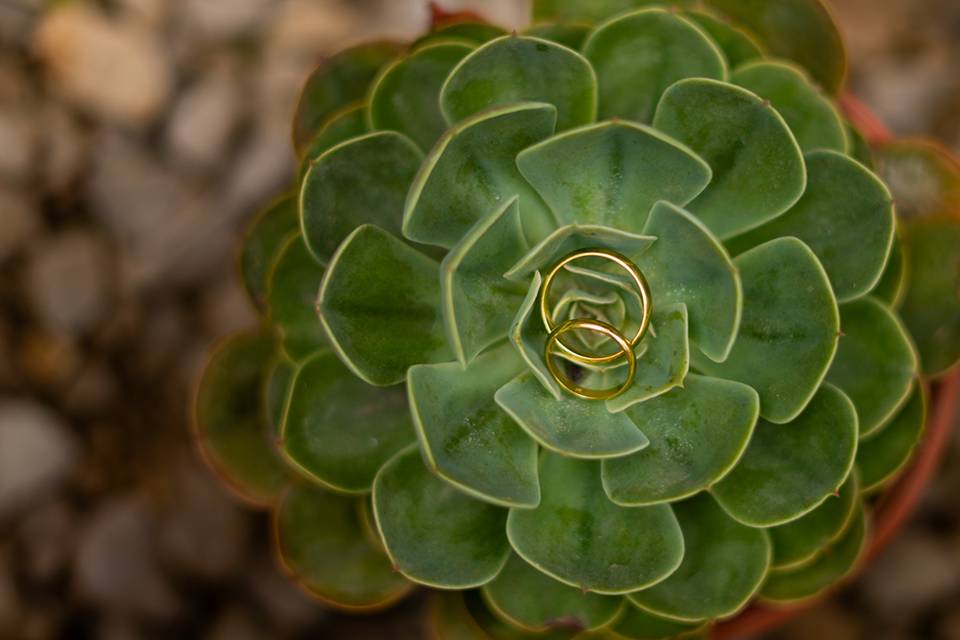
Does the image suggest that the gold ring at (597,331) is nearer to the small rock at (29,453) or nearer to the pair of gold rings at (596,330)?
the pair of gold rings at (596,330)

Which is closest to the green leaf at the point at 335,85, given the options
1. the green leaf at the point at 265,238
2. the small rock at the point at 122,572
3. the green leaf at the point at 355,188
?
the green leaf at the point at 265,238

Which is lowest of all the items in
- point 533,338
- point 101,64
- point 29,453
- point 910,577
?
point 910,577

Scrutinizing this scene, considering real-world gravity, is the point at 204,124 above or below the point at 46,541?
above

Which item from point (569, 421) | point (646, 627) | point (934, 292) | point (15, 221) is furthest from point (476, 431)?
point (15, 221)

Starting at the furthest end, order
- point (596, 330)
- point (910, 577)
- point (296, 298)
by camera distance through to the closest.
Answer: point (910, 577)
point (296, 298)
point (596, 330)

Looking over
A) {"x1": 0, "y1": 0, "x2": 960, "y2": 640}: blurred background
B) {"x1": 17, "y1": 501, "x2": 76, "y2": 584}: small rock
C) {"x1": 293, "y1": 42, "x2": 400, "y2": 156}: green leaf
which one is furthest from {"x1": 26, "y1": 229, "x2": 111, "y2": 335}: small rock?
{"x1": 293, "y1": 42, "x2": 400, "y2": 156}: green leaf

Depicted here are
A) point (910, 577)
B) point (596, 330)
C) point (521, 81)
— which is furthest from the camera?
point (910, 577)

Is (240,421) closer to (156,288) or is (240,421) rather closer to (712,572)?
(712,572)
